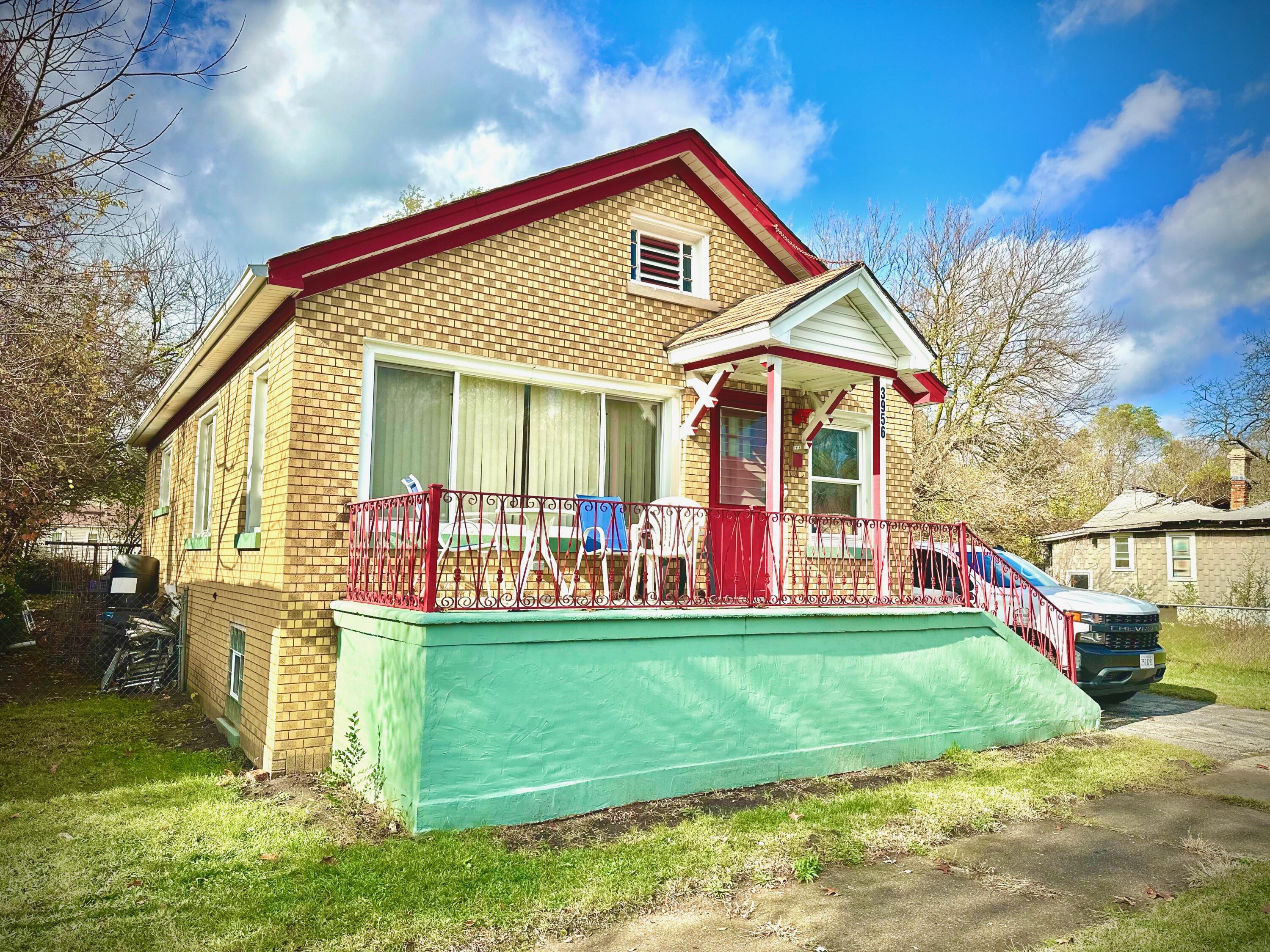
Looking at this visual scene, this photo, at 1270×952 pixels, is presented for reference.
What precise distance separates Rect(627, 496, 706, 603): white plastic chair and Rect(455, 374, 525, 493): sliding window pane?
1.61 m

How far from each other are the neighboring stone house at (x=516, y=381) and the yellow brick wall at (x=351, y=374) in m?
0.02

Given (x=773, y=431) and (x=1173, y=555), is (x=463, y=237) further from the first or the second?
(x=1173, y=555)

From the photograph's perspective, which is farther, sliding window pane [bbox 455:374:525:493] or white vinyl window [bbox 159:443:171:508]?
white vinyl window [bbox 159:443:171:508]

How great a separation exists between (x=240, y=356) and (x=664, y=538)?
5378 mm

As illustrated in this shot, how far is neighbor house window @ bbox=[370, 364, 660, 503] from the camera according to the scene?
26.6 ft

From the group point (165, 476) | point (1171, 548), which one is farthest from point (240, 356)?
point (1171, 548)

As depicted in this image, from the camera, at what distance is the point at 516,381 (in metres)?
8.78

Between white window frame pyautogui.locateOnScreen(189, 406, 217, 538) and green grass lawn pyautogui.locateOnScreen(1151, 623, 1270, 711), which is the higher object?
white window frame pyautogui.locateOnScreen(189, 406, 217, 538)

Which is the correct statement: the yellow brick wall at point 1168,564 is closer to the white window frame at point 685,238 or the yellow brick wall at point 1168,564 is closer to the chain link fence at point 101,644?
the white window frame at point 685,238

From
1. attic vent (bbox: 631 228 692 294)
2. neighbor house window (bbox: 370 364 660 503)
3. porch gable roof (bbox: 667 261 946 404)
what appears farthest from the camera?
attic vent (bbox: 631 228 692 294)

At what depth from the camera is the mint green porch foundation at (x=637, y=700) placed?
580cm

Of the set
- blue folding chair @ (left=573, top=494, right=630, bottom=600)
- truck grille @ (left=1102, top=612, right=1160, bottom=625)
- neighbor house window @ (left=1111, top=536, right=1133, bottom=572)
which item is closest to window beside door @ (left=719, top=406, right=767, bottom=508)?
blue folding chair @ (left=573, top=494, right=630, bottom=600)

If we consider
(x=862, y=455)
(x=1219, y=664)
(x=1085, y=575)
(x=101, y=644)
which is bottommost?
(x=1219, y=664)

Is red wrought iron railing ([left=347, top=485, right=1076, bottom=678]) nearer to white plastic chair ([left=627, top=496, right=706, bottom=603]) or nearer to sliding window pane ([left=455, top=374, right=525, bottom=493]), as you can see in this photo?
white plastic chair ([left=627, top=496, right=706, bottom=603])
